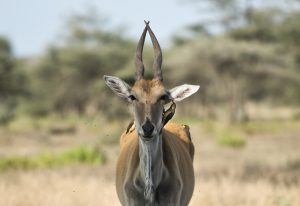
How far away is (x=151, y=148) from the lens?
676 centimetres

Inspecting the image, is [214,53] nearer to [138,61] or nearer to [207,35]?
[207,35]

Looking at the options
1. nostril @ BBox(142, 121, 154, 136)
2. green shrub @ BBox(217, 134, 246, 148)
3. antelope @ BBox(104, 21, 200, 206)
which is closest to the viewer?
nostril @ BBox(142, 121, 154, 136)

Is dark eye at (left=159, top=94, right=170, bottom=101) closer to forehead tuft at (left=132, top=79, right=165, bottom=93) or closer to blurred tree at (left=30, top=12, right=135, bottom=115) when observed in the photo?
forehead tuft at (left=132, top=79, right=165, bottom=93)

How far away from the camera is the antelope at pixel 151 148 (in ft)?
21.1

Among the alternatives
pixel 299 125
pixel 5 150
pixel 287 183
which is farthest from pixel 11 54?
pixel 287 183

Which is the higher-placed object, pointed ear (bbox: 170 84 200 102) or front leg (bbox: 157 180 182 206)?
pointed ear (bbox: 170 84 200 102)

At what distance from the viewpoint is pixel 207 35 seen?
50.0 meters

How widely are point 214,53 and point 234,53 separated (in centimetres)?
116

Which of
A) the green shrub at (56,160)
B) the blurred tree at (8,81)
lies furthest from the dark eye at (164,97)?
the blurred tree at (8,81)

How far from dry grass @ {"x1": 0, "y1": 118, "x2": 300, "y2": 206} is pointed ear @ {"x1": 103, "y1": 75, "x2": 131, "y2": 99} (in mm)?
4156

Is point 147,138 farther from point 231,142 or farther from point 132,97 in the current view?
point 231,142

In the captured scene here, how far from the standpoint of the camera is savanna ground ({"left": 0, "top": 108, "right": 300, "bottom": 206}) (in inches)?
456

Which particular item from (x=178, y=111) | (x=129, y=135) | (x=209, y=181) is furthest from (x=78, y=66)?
(x=129, y=135)

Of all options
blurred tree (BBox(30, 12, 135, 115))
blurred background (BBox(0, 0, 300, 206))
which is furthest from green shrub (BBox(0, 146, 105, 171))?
blurred tree (BBox(30, 12, 135, 115))
